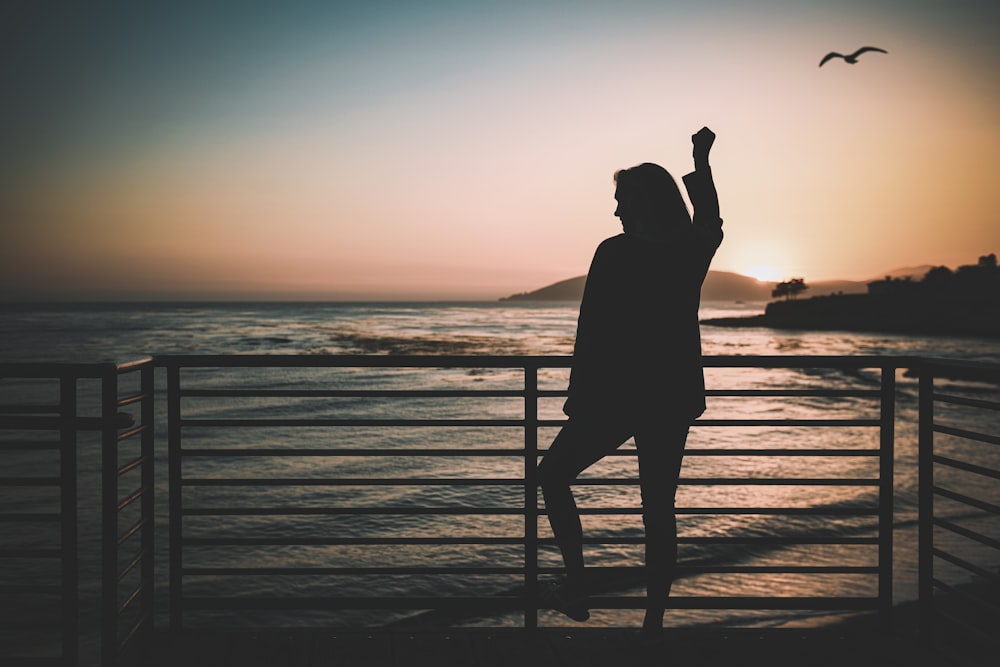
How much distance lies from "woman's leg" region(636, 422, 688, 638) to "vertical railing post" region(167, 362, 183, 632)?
2045mm

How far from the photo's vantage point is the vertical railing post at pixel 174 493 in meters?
3.12

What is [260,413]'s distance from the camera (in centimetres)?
1938

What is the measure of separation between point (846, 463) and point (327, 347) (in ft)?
100

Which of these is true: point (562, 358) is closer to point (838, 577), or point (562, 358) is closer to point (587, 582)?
point (587, 582)

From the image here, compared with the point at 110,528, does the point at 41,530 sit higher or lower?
lower

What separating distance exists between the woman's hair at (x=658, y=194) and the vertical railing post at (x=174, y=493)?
2139 mm

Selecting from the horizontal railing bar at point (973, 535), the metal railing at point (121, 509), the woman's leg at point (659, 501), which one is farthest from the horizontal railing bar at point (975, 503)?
the metal railing at point (121, 509)

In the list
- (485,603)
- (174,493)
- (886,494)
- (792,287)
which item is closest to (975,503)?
(886,494)

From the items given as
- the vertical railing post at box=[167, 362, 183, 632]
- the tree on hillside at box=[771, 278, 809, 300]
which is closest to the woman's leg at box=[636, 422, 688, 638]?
the vertical railing post at box=[167, 362, 183, 632]

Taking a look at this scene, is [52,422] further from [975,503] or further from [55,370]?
[975,503]

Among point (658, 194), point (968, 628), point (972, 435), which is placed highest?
point (658, 194)

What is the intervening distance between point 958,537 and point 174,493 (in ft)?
29.1

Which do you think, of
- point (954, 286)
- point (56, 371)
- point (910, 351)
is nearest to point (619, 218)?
point (56, 371)

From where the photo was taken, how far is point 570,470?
8.31ft
